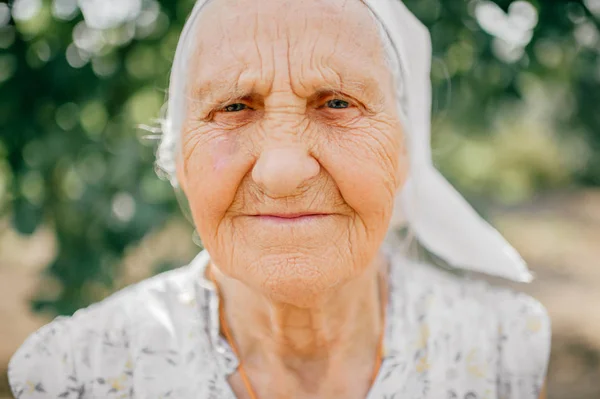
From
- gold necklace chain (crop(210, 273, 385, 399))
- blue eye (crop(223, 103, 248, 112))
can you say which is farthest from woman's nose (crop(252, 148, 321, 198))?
gold necklace chain (crop(210, 273, 385, 399))

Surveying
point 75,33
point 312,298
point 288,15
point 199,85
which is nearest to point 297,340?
point 312,298

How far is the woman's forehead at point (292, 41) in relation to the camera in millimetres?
1625

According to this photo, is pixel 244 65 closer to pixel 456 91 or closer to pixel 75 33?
pixel 75 33

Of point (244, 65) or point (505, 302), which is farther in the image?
point (505, 302)

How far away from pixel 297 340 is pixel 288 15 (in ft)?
3.25

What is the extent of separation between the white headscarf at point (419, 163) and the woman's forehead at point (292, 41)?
0.41 ft

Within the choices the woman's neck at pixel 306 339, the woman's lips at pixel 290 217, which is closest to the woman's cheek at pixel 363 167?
the woman's lips at pixel 290 217

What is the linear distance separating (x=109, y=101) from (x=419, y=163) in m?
1.53

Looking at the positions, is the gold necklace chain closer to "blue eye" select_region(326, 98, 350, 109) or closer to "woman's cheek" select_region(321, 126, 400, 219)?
"woman's cheek" select_region(321, 126, 400, 219)

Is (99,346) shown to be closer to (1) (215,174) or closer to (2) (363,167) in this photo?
(1) (215,174)

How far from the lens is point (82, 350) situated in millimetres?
1995

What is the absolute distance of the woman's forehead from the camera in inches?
64.0

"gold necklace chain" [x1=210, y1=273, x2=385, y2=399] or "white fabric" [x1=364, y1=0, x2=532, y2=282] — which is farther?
"white fabric" [x1=364, y1=0, x2=532, y2=282]

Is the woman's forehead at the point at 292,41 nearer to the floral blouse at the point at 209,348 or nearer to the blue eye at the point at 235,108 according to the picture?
the blue eye at the point at 235,108
